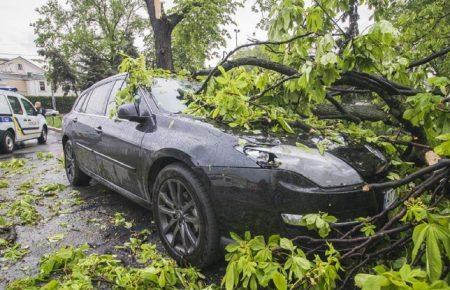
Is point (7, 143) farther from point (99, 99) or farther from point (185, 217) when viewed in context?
point (185, 217)

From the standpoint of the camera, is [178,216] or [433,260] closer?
[433,260]

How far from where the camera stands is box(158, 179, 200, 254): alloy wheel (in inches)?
116

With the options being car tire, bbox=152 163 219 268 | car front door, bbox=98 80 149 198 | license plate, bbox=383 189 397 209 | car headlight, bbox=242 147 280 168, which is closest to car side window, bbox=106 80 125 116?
car front door, bbox=98 80 149 198

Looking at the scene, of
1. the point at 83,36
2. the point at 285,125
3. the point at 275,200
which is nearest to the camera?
the point at 275,200

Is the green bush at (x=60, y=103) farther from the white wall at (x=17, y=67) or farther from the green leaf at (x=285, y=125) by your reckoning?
the green leaf at (x=285, y=125)

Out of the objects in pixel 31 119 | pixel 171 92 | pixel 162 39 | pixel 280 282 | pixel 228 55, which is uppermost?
pixel 162 39

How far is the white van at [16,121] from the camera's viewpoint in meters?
10.9

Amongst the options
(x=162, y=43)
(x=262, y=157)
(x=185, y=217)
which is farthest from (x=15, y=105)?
(x=262, y=157)

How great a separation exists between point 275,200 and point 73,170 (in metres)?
4.47

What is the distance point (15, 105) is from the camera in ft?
38.9

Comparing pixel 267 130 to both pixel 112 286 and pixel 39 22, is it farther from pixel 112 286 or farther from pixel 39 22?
pixel 39 22

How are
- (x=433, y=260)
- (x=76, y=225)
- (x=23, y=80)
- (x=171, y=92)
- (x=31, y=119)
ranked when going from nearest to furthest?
(x=433, y=260)
(x=171, y=92)
(x=76, y=225)
(x=31, y=119)
(x=23, y=80)

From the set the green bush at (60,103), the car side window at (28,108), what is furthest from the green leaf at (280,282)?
the green bush at (60,103)

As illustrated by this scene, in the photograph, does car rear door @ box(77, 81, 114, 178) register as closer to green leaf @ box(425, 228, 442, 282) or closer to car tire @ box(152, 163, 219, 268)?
car tire @ box(152, 163, 219, 268)
